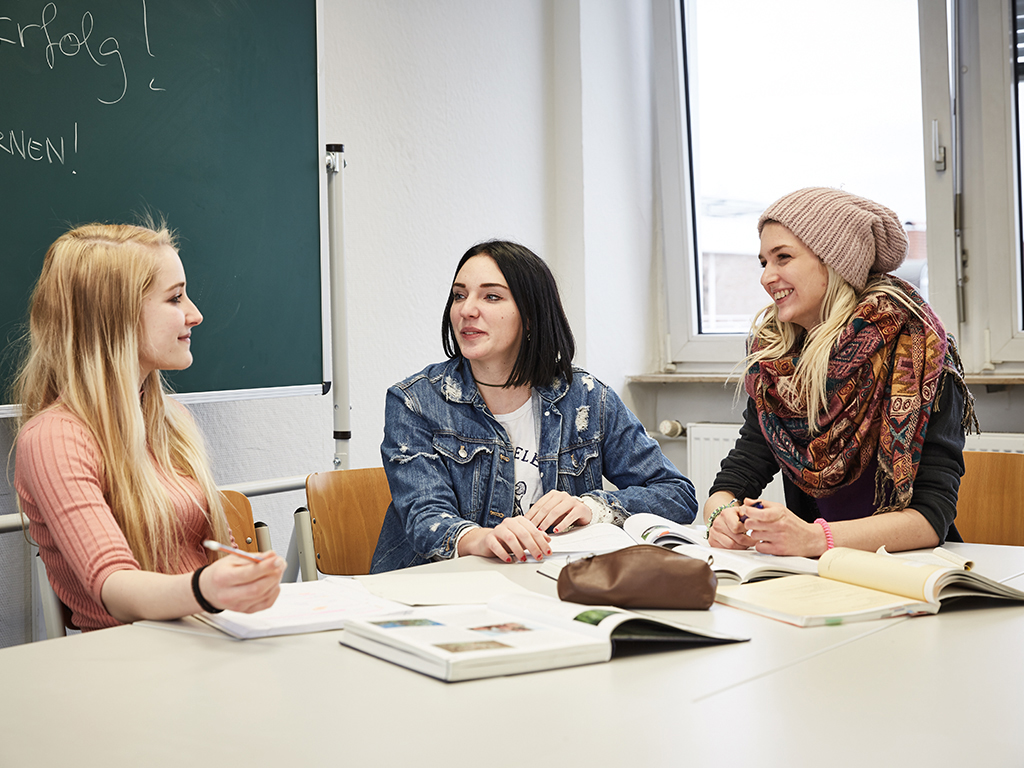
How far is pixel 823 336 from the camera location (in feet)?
5.46

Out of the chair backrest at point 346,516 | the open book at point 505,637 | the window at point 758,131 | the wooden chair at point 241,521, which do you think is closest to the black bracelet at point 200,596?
the open book at point 505,637

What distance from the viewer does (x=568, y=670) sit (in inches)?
34.4

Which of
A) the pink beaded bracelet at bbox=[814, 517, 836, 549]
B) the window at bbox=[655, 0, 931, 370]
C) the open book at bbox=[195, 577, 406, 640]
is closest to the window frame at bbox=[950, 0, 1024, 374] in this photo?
the window at bbox=[655, 0, 931, 370]

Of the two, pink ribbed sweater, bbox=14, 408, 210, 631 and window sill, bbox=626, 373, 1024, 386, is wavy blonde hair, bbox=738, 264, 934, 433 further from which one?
window sill, bbox=626, 373, 1024, 386

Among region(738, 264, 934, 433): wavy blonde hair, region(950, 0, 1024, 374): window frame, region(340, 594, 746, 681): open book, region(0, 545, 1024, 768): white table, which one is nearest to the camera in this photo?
region(0, 545, 1024, 768): white table

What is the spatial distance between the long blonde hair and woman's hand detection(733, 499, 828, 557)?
85cm

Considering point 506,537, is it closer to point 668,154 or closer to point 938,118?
point 938,118

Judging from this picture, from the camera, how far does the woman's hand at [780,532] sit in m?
1.38

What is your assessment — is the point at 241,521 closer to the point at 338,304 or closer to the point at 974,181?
the point at 338,304

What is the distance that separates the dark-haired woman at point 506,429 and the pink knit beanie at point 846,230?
0.52 metres

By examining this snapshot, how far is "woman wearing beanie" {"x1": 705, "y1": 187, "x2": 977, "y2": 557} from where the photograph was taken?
4.86ft

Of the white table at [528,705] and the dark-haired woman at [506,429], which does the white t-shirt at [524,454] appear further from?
the white table at [528,705]

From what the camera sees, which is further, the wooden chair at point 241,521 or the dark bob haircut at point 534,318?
the dark bob haircut at point 534,318

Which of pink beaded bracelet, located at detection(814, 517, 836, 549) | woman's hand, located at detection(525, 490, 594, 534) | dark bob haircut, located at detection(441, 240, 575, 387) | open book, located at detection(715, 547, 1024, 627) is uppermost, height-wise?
dark bob haircut, located at detection(441, 240, 575, 387)
